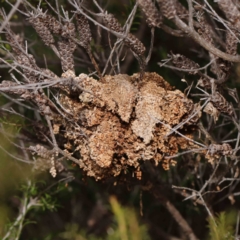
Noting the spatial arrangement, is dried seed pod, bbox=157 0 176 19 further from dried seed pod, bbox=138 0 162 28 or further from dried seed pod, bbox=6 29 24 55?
dried seed pod, bbox=6 29 24 55

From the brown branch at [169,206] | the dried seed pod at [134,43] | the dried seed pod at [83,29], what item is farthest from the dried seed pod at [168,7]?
the brown branch at [169,206]

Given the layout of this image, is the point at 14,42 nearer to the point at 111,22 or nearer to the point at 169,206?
the point at 111,22

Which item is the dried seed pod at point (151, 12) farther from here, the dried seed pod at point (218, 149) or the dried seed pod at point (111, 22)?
the dried seed pod at point (218, 149)

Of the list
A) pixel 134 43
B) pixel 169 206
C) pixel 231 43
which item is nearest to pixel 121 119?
pixel 134 43

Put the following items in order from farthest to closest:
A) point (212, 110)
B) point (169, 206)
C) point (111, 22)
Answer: point (169, 206)
point (212, 110)
point (111, 22)

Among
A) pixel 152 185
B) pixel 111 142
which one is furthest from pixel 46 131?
pixel 152 185

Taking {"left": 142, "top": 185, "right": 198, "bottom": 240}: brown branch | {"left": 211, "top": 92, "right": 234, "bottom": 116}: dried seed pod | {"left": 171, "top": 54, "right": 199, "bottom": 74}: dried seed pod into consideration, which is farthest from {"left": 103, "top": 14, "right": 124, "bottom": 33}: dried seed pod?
{"left": 142, "top": 185, "right": 198, "bottom": 240}: brown branch
